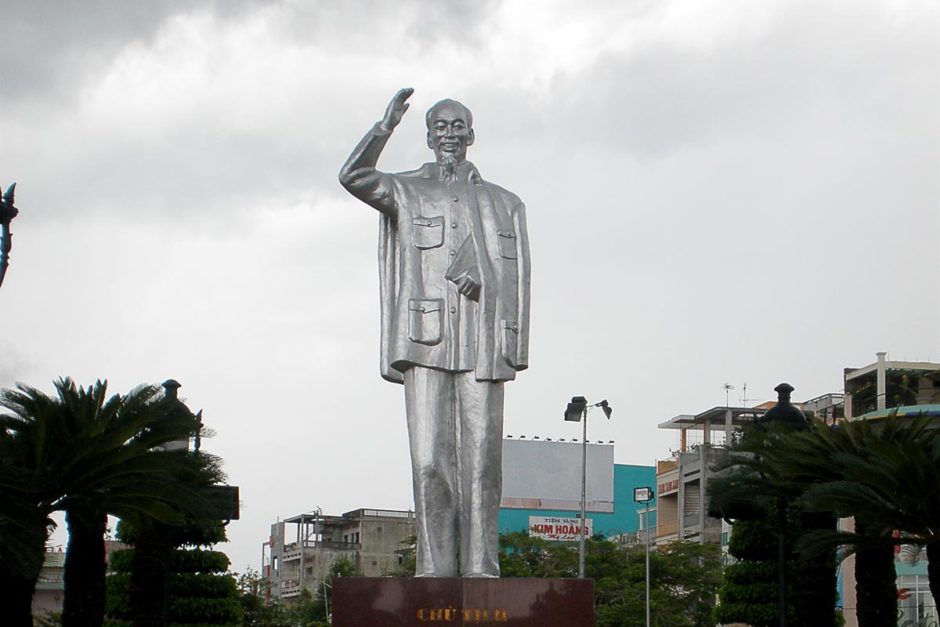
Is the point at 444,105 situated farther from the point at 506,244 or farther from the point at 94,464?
the point at 94,464

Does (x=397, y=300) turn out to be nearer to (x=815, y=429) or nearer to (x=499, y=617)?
(x=499, y=617)

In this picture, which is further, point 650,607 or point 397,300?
point 650,607

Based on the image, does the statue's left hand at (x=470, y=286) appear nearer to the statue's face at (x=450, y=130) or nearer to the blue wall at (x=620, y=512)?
the statue's face at (x=450, y=130)

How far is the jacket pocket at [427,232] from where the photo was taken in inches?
479

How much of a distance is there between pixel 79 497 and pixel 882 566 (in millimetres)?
12096

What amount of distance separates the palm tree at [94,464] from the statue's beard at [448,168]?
8054mm

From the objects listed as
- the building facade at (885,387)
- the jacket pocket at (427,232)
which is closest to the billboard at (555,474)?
the building facade at (885,387)

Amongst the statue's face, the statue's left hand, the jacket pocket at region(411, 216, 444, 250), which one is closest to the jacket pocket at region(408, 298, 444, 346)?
the statue's left hand

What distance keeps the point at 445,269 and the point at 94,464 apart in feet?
27.7

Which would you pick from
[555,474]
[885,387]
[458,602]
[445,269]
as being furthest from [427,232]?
[555,474]

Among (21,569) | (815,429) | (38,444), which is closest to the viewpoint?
(21,569)

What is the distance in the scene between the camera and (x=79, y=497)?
62.5ft

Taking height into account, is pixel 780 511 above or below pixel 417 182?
below

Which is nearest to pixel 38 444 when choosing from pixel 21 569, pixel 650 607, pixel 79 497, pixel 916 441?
pixel 79 497
